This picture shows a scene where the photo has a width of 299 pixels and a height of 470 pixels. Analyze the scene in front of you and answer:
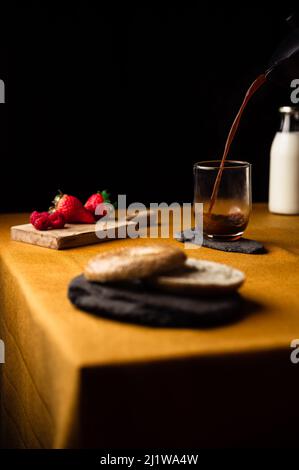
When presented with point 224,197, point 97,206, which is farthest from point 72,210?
point 224,197

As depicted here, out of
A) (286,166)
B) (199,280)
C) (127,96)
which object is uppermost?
(127,96)

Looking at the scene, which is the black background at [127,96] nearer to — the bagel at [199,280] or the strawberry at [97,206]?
the strawberry at [97,206]

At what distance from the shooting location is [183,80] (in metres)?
2.30

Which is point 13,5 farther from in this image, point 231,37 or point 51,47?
point 231,37

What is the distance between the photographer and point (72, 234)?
1.61 m

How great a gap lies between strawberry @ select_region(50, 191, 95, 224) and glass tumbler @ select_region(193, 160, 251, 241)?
1.00ft

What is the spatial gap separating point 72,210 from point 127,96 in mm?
650

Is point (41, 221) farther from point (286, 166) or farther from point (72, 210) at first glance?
point (286, 166)

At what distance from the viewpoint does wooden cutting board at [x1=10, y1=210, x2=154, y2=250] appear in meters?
1.60

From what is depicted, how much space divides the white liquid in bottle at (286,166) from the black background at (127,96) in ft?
1.33

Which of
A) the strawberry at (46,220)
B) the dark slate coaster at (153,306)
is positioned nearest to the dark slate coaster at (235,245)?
the strawberry at (46,220)

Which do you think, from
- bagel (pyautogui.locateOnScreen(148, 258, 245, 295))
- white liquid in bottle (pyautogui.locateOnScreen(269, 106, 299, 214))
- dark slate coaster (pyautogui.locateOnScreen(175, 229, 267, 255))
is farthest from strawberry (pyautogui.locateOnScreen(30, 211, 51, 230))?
white liquid in bottle (pyautogui.locateOnScreen(269, 106, 299, 214))

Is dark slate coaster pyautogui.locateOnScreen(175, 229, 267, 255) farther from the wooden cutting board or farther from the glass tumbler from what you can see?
the wooden cutting board

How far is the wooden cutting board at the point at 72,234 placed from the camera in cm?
160
